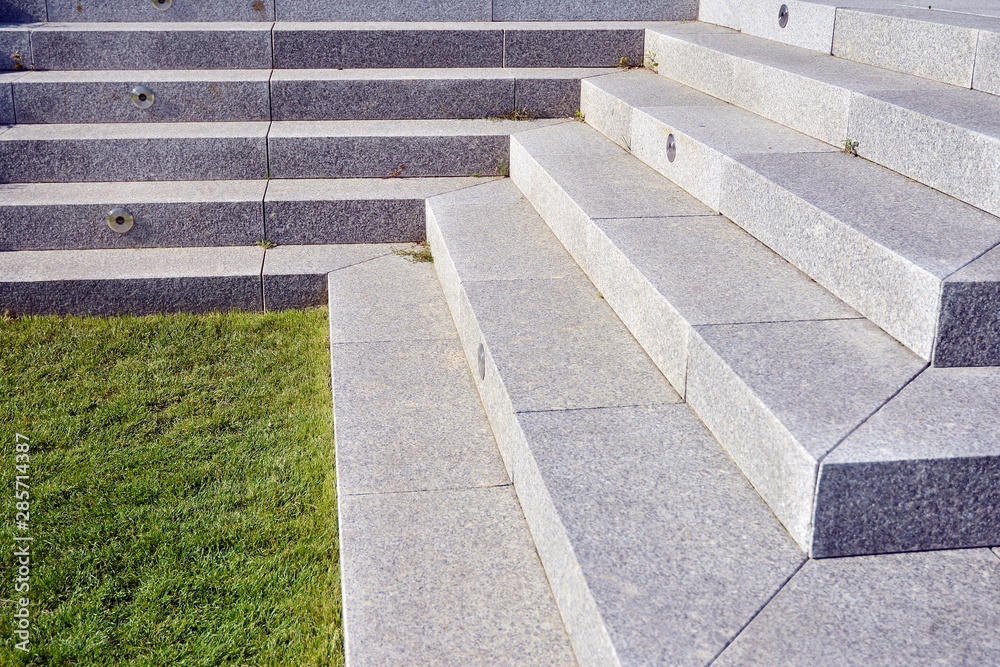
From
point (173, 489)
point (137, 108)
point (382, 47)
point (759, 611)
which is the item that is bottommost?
point (173, 489)

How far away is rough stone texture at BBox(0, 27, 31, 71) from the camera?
21.1ft

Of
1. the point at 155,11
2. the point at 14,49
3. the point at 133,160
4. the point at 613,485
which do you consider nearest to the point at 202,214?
the point at 133,160

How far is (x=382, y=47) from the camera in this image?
264 inches

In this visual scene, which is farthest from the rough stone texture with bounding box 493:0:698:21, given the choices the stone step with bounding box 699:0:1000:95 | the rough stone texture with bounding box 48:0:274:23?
the rough stone texture with bounding box 48:0:274:23

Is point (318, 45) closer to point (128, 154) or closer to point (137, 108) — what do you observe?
point (137, 108)

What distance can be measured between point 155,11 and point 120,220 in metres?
2.12

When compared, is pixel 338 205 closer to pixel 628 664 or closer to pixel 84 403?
pixel 84 403

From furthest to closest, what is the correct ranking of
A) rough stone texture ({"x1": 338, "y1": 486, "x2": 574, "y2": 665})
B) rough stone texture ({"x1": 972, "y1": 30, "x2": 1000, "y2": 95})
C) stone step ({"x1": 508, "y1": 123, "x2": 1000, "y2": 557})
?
1. rough stone texture ({"x1": 972, "y1": 30, "x2": 1000, "y2": 95})
2. rough stone texture ({"x1": 338, "y1": 486, "x2": 574, "y2": 665})
3. stone step ({"x1": 508, "y1": 123, "x2": 1000, "y2": 557})

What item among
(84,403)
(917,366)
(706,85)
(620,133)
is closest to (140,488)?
(84,403)

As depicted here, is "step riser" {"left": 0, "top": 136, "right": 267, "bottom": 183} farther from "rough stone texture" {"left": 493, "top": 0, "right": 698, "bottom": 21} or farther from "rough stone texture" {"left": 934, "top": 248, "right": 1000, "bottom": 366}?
"rough stone texture" {"left": 934, "top": 248, "right": 1000, "bottom": 366}

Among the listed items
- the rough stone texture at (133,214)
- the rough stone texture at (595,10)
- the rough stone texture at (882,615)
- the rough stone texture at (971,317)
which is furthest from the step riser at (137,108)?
the rough stone texture at (882,615)

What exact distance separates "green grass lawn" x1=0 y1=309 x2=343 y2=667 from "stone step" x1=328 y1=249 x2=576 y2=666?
19 centimetres

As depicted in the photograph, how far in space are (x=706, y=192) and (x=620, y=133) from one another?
1.44 metres

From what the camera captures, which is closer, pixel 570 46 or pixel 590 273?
pixel 590 273
